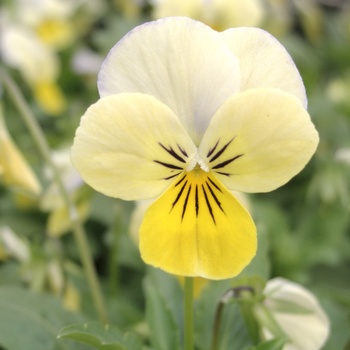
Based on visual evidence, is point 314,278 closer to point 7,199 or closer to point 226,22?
point 226,22

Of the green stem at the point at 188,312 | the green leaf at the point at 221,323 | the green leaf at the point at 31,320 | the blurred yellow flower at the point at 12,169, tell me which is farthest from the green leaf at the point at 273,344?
the blurred yellow flower at the point at 12,169

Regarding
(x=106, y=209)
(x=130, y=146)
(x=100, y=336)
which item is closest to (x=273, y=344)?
(x=100, y=336)

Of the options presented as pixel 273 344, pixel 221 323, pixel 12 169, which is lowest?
pixel 273 344

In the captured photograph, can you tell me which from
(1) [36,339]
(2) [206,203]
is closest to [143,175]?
(2) [206,203]

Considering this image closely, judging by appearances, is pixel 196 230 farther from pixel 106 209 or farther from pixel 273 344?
pixel 106 209

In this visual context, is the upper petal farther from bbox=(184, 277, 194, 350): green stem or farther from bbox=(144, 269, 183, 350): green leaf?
bbox=(144, 269, 183, 350): green leaf

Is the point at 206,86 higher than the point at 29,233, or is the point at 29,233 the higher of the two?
the point at 29,233
